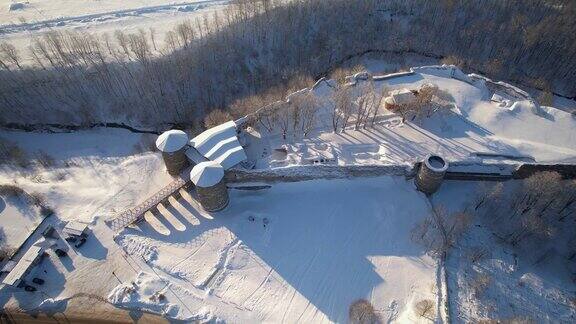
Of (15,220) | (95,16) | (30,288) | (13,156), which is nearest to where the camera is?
(30,288)

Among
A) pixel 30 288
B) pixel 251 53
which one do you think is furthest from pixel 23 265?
pixel 251 53

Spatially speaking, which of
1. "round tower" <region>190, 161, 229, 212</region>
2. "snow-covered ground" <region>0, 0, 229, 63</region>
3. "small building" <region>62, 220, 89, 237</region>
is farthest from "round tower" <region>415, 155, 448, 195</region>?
"snow-covered ground" <region>0, 0, 229, 63</region>

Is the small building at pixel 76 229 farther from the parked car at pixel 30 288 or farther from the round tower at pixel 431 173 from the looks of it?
the round tower at pixel 431 173

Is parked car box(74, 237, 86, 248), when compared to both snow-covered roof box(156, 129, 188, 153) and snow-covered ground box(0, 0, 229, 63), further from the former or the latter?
snow-covered ground box(0, 0, 229, 63)

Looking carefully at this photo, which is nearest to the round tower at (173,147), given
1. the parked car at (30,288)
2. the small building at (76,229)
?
the small building at (76,229)

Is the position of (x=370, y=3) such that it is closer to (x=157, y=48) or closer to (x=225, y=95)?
(x=225, y=95)

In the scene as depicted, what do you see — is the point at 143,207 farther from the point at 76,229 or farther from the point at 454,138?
the point at 454,138
